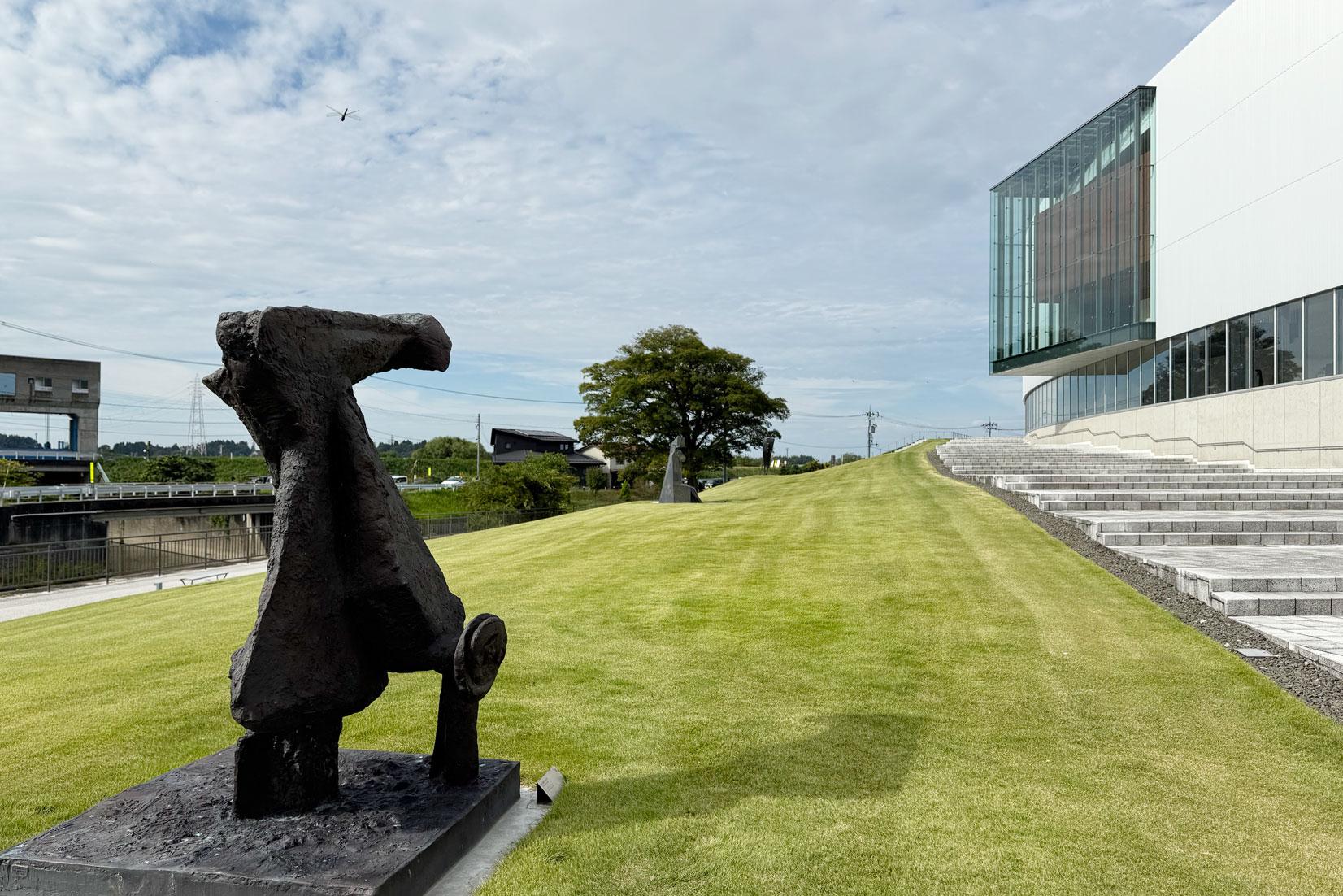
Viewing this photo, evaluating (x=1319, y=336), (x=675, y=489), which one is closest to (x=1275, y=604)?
(x=1319, y=336)

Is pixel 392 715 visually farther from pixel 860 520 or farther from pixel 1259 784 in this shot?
pixel 860 520

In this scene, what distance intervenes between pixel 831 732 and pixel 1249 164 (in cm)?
2534

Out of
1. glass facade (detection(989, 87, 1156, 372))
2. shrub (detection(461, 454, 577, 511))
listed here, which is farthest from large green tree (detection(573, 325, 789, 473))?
glass facade (detection(989, 87, 1156, 372))

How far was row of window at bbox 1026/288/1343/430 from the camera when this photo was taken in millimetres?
19766

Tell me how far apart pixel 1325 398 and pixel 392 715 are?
2277cm

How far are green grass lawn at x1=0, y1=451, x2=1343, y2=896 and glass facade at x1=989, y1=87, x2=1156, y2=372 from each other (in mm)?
23270

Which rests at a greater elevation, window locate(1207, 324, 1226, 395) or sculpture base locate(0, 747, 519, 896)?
window locate(1207, 324, 1226, 395)

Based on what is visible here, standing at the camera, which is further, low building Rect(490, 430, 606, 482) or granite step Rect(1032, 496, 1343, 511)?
low building Rect(490, 430, 606, 482)

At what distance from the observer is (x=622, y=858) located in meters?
3.64

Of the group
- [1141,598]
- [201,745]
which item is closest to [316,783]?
[201,745]

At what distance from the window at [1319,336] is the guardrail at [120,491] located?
3764 centimetres

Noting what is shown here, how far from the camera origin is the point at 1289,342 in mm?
20859

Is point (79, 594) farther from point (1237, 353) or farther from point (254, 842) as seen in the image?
point (1237, 353)

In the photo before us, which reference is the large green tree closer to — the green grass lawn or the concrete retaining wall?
the concrete retaining wall
